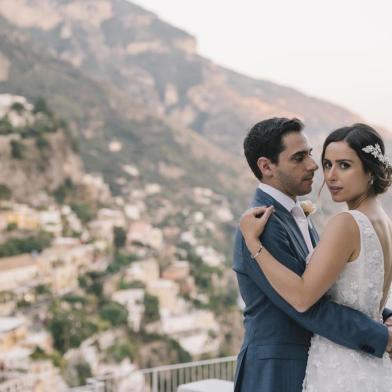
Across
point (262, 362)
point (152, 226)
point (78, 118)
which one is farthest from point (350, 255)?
point (78, 118)

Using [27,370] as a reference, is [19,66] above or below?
above

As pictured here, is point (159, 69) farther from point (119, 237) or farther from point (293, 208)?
point (293, 208)

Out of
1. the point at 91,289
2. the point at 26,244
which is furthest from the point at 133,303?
the point at 26,244

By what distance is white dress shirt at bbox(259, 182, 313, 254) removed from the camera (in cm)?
115

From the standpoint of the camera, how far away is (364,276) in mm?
1087

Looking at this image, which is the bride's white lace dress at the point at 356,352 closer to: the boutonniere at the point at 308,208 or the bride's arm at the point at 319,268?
the bride's arm at the point at 319,268

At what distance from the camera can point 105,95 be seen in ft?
174

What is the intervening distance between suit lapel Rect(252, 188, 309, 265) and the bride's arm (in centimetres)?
6

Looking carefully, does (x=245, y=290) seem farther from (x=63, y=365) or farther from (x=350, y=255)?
(x=63, y=365)

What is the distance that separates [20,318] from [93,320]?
2764 mm

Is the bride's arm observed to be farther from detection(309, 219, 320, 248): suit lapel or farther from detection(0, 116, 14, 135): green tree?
detection(0, 116, 14, 135): green tree

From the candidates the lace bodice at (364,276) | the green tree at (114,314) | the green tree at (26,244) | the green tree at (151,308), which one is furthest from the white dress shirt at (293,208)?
the green tree at (151,308)

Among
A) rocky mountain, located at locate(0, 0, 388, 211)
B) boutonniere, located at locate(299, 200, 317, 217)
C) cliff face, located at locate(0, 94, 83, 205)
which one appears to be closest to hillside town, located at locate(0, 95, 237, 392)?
cliff face, located at locate(0, 94, 83, 205)

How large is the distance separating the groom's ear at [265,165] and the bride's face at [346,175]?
91 mm
